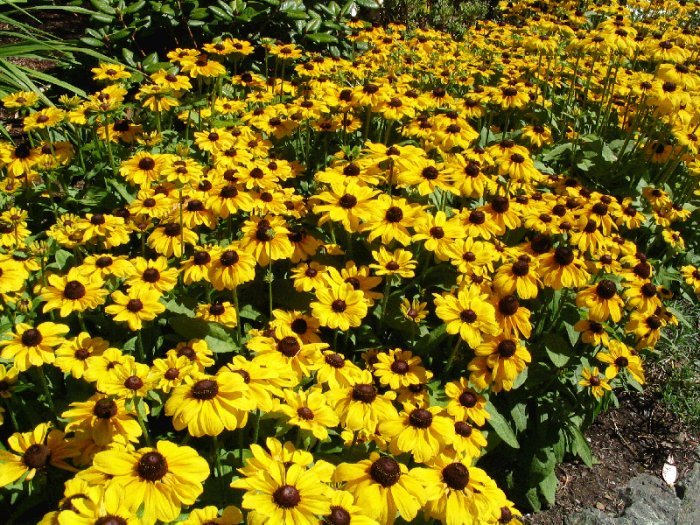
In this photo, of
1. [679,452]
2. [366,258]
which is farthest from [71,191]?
[679,452]

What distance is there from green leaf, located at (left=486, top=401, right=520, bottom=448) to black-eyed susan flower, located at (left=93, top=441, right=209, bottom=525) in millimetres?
1380

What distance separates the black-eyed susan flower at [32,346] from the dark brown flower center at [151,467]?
2.41 feet

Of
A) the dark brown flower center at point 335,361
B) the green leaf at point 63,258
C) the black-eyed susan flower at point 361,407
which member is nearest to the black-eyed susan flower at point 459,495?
the black-eyed susan flower at point 361,407

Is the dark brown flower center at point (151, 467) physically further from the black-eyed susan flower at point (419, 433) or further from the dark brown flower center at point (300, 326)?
the dark brown flower center at point (300, 326)

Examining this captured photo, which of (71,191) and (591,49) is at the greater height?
(591,49)

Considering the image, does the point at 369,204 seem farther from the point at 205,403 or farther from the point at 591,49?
the point at 591,49

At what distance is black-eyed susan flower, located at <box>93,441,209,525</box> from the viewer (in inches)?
55.0

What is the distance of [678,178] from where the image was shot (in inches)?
176

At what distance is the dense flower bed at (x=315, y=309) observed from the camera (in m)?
1.63

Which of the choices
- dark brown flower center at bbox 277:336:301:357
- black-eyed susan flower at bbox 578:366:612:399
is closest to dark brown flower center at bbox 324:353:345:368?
dark brown flower center at bbox 277:336:301:357

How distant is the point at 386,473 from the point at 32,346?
1.30 m

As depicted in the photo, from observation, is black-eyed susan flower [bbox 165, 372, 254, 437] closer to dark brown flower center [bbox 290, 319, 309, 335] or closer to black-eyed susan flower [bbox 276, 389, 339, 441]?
black-eyed susan flower [bbox 276, 389, 339, 441]

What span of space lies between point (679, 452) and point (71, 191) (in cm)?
368

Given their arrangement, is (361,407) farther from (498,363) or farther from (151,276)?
(151,276)
